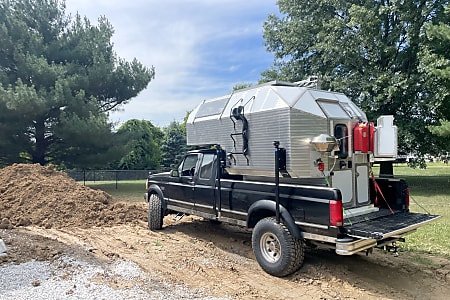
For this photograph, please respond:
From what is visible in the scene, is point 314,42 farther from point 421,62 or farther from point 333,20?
point 421,62

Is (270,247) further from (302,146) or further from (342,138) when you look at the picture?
(342,138)

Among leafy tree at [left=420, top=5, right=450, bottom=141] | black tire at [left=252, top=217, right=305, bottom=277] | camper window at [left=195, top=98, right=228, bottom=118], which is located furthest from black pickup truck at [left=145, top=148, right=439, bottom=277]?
leafy tree at [left=420, top=5, right=450, bottom=141]

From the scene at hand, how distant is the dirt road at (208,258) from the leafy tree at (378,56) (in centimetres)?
1249

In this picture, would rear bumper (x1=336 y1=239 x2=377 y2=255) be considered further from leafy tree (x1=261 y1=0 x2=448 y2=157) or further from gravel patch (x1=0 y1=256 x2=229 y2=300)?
leafy tree (x1=261 y1=0 x2=448 y2=157)

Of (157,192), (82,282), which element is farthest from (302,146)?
(157,192)

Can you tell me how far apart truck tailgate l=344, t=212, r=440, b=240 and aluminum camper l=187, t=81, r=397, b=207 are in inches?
18.9

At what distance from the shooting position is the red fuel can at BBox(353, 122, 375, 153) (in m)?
5.77

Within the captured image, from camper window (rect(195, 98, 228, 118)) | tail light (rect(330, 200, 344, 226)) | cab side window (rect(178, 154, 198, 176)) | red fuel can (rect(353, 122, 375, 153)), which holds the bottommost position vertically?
tail light (rect(330, 200, 344, 226))

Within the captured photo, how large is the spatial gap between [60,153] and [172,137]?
71.2ft

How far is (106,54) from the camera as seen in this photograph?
20.5 meters

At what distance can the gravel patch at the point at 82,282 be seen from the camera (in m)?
4.54

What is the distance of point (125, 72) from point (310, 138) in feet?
53.9

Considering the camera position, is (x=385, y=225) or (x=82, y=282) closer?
(x=82, y=282)

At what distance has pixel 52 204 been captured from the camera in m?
10.1
